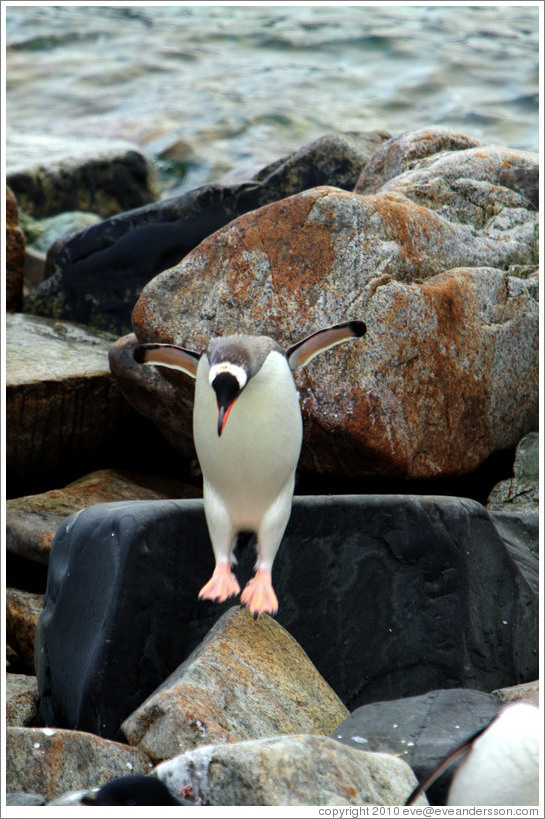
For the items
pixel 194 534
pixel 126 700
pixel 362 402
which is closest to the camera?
pixel 126 700

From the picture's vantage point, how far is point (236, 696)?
3.41 meters

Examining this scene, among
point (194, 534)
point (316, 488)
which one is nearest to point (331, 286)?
point (316, 488)

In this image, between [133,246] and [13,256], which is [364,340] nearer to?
[133,246]

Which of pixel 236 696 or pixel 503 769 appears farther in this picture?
pixel 236 696

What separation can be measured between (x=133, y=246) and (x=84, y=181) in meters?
4.66

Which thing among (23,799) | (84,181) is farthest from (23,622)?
(84,181)

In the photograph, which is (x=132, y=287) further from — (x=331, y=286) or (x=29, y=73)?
(x=29, y=73)

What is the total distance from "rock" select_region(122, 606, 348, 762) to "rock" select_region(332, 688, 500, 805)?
0.21 m

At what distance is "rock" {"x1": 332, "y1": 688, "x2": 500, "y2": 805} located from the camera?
126 inches

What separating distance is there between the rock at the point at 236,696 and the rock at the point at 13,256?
3.97 m

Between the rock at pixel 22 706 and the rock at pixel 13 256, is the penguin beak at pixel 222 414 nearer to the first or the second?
the rock at pixel 22 706

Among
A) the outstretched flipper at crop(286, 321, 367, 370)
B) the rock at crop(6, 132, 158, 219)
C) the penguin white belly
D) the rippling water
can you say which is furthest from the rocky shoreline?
the rippling water

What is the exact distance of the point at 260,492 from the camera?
3.73 meters

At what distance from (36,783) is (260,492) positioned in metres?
1.33
